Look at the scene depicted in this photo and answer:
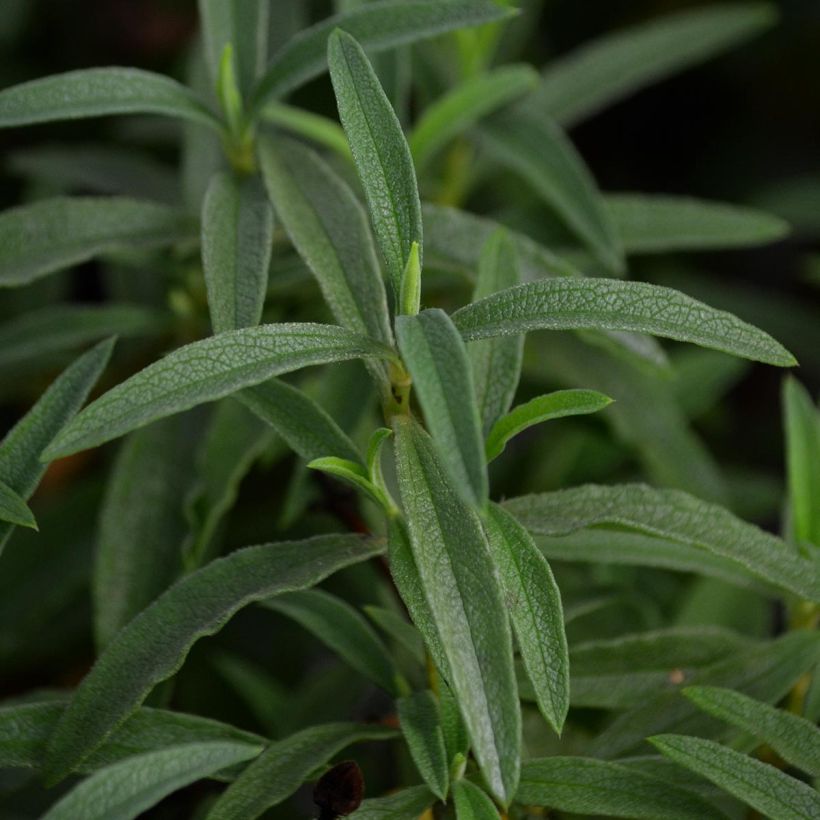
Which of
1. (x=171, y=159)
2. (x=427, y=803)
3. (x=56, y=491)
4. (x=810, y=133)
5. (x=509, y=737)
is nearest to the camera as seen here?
(x=509, y=737)

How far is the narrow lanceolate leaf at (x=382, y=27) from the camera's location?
794 mm

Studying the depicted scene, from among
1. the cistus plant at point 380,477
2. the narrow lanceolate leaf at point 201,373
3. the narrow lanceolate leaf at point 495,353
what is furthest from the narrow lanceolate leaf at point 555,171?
the narrow lanceolate leaf at point 201,373

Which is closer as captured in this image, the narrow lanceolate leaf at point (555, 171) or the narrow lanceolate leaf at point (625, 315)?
the narrow lanceolate leaf at point (625, 315)

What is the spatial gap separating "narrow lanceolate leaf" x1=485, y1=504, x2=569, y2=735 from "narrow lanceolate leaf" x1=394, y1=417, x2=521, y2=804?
0.07ft

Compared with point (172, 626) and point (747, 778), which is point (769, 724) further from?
point (172, 626)

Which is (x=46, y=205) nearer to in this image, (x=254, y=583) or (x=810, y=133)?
(x=254, y=583)

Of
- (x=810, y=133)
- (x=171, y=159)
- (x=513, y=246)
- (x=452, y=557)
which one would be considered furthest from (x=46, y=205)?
(x=810, y=133)

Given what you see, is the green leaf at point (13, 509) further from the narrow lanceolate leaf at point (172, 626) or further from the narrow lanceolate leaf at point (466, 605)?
the narrow lanceolate leaf at point (466, 605)

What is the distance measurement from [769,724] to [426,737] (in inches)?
8.3

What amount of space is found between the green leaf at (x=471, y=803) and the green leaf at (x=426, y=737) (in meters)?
0.01

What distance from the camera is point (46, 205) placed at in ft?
2.88

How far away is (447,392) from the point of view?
559 mm

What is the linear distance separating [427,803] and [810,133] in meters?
1.43

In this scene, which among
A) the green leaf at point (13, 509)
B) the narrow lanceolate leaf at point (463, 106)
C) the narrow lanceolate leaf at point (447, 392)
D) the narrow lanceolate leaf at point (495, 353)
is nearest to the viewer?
the narrow lanceolate leaf at point (447, 392)
